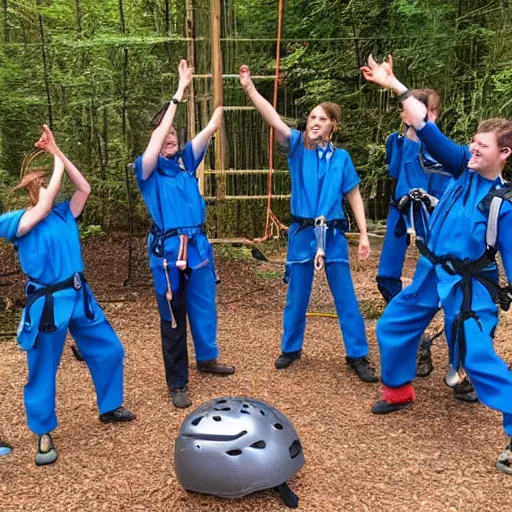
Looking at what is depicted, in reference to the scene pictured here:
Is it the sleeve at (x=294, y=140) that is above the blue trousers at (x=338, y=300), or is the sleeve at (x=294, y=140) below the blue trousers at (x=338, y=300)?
above

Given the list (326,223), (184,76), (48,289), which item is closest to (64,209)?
(48,289)

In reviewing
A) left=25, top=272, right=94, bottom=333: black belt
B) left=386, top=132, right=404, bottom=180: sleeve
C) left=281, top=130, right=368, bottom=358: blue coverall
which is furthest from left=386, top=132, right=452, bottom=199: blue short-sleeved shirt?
left=25, top=272, right=94, bottom=333: black belt

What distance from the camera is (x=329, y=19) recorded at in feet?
31.9

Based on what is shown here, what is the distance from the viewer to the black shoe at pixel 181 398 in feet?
12.9

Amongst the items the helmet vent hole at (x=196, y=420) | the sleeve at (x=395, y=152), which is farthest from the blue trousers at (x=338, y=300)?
the helmet vent hole at (x=196, y=420)

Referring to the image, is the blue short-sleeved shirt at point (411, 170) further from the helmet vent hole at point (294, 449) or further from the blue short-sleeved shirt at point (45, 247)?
the blue short-sleeved shirt at point (45, 247)

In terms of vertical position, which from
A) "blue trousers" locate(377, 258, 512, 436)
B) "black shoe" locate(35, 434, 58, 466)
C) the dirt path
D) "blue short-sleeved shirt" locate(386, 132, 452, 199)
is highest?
"blue short-sleeved shirt" locate(386, 132, 452, 199)

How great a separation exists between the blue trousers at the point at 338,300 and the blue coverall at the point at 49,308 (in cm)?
146

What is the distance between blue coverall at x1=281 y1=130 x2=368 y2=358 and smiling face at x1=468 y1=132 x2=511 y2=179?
1.26 metres

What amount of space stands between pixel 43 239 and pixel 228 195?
572 cm

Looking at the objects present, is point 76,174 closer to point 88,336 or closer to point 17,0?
point 88,336

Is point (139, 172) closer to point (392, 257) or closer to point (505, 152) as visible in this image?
point (392, 257)

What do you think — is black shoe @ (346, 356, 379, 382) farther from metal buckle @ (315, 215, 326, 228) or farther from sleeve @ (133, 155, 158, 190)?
sleeve @ (133, 155, 158, 190)

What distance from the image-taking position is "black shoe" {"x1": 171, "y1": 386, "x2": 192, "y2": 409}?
3932 millimetres
